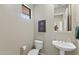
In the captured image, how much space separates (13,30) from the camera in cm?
170

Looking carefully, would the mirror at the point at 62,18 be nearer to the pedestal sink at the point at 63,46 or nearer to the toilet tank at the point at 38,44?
the pedestal sink at the point at 63,46

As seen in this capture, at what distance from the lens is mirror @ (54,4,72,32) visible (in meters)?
1.71

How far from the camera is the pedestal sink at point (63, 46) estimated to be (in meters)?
1.69

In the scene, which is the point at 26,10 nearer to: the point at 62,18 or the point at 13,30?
the point at 13,30

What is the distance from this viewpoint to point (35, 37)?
5.82 feet

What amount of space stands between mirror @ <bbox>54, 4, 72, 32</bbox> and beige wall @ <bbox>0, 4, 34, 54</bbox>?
37 cm

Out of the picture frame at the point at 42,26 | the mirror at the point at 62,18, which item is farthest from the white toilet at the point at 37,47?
the mirror at the point at 62,18

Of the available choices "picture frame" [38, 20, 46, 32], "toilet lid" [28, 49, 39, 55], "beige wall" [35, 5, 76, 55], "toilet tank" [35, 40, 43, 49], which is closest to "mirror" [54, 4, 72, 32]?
"beige wall" [35, 5, 76, 55]

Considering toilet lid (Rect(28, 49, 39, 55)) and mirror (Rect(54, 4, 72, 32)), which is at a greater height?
mirror (Rect(54, 4, 72, 32))

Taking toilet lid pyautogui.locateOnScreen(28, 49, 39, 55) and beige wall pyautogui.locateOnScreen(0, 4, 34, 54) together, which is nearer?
beige wall pyautogui.locateOnScreen(0, 4, 34, 54)

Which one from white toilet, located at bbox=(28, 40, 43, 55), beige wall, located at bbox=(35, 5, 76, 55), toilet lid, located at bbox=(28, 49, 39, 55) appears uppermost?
beige wall, located at bbox=(35, 5, 76, 55)

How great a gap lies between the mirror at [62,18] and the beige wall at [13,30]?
1.23ft

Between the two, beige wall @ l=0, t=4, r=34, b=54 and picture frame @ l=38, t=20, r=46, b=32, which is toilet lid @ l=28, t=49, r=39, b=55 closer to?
beige wall @ l=0, t=4, r=34, b=54
